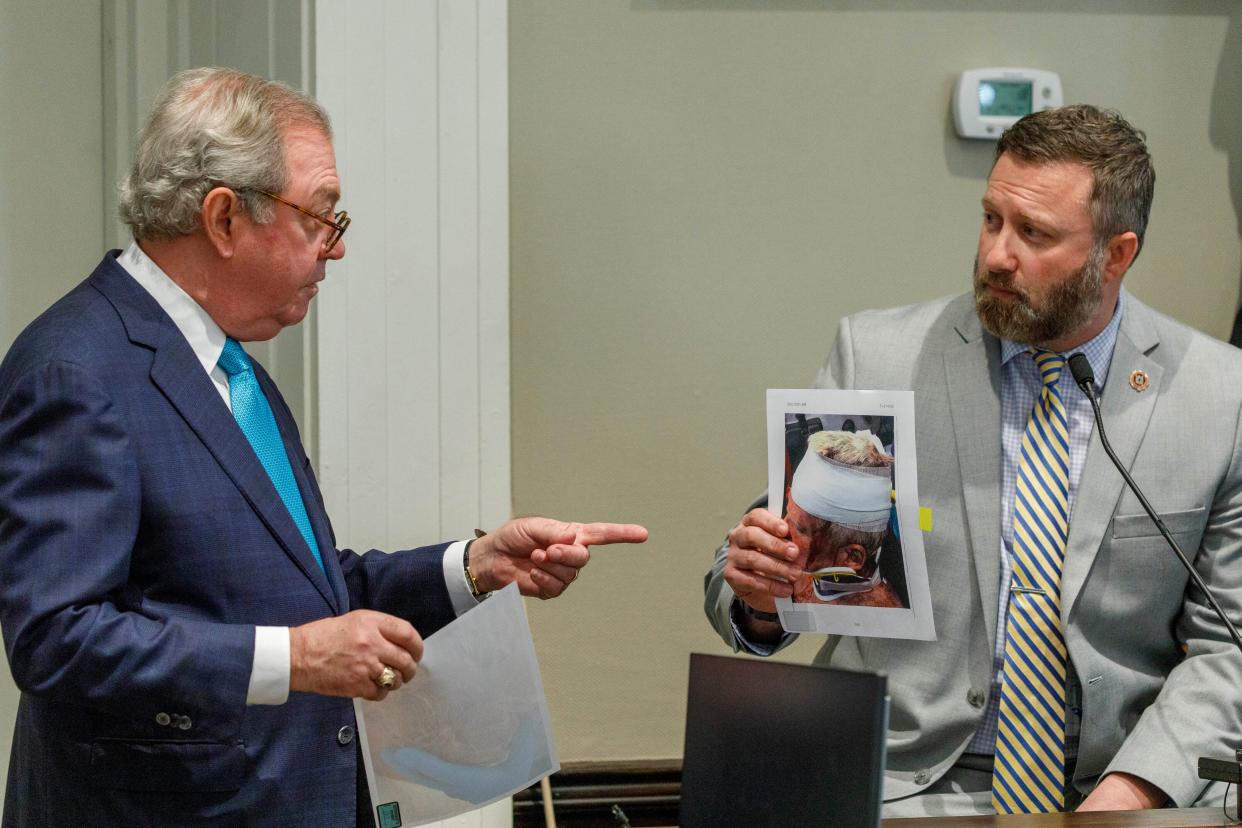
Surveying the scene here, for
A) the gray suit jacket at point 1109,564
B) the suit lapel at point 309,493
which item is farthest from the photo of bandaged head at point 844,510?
the suit lapel at point 309,493

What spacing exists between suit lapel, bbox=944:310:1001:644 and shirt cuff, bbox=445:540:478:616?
776 mm

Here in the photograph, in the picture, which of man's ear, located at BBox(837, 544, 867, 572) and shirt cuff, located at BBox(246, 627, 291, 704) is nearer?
shirt cuff, located at BBox(246, 627, 291, 704)

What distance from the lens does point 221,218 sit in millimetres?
1607

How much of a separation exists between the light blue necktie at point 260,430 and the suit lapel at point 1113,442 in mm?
1108

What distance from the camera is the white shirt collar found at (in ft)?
5.31

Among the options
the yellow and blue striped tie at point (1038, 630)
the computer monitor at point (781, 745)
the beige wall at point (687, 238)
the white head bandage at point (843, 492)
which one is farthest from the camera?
the beige wall at point (687, 238)

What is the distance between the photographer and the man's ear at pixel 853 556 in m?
1.87

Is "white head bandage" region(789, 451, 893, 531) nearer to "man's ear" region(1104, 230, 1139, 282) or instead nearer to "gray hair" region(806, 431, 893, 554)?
"gray hair" region(806, 431, 893, 554)

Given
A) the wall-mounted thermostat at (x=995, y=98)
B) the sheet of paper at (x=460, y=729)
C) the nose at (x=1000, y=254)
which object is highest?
the wall-mounted thermostat at (x=995, y=98)

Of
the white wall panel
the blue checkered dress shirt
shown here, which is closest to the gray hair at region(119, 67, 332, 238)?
the white wall panel

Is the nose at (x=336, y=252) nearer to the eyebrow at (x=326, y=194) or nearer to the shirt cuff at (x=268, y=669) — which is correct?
the eyebrow at (x=326, y=194)

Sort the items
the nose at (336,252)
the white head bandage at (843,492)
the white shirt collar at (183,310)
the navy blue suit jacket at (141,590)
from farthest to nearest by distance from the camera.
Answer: the white head bandage at (843,492), the nose at (336,252), the white shirt collar at (183,310), the navy blue suit jacket at (141,590)

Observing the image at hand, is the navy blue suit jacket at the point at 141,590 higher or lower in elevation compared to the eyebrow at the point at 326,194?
lower

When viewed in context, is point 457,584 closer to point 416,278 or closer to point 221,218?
point 221,218
